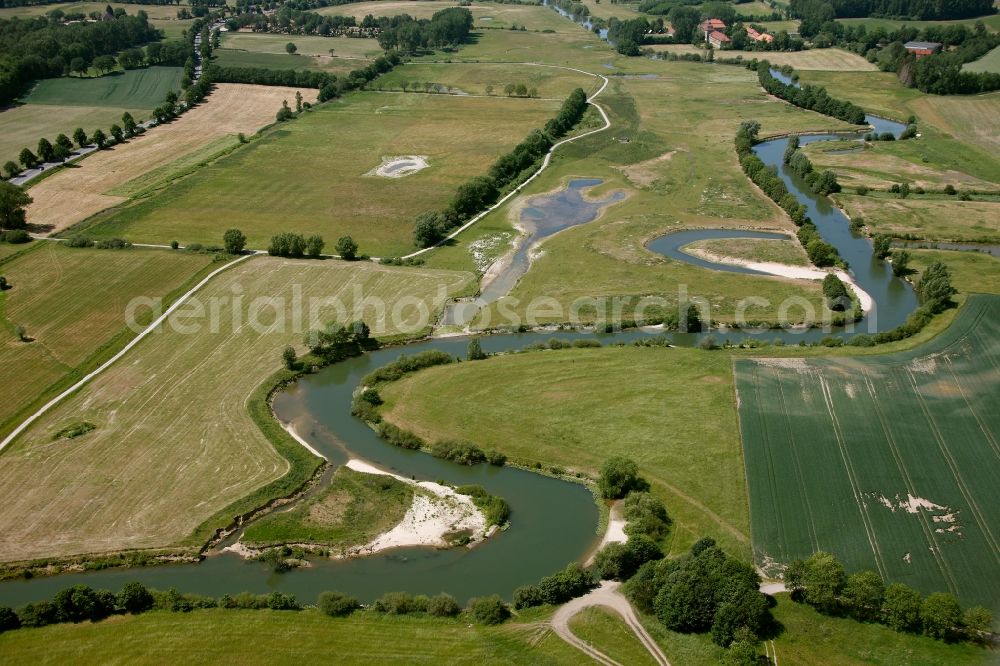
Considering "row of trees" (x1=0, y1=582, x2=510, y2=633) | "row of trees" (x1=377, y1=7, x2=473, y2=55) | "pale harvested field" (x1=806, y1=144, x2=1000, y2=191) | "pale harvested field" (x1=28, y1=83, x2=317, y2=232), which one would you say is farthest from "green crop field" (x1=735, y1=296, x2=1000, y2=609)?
"row of trees" (x1=377, y1=7, x2=473, y2=55)

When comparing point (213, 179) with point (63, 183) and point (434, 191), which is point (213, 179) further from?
point (434, 191)

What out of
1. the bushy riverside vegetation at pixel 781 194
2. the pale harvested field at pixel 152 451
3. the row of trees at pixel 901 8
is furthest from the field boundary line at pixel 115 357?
the row of trees at pixel 901 8

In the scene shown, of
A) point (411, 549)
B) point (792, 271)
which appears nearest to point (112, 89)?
point (792, 271)

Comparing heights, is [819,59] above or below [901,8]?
below

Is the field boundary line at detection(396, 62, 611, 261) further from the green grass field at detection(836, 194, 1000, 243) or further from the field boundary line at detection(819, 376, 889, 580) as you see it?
the field boundary line at detection(819, 376, 889, 580)

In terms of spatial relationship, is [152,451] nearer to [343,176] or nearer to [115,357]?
[115,357]

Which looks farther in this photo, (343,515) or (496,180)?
(496,180)
